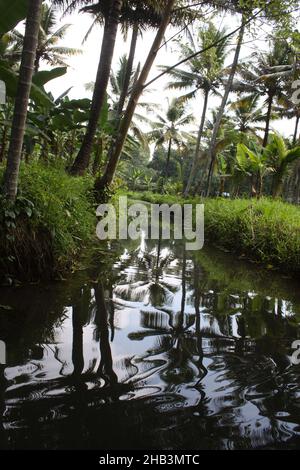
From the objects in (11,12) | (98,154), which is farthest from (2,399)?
(98,154)

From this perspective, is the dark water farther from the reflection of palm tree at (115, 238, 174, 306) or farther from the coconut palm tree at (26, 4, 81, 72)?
the coconut palm tree at (26, 4, 81, 72)

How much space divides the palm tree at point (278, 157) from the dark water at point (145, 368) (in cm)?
1167

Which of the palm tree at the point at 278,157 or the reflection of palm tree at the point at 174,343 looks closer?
the reflection of palm tree at the point at 174,343

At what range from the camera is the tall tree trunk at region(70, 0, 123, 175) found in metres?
10.4

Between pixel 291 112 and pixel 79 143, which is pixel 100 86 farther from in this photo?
pixel 291 112

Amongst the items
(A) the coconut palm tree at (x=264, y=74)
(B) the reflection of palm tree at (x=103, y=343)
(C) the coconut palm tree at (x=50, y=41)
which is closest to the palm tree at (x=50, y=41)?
(C) the coconut palm tree at (x=50, y=41)

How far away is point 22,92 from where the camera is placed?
4898 millimetres

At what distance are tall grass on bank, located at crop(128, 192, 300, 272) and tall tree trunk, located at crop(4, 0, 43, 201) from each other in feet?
19.6

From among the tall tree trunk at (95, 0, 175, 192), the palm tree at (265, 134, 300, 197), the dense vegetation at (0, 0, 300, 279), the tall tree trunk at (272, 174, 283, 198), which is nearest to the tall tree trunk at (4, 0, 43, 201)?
the dense vegetation at (0, 0, 300, 279)

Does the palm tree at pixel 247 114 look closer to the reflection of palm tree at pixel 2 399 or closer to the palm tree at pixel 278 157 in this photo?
the palm tree at pixel 278 157

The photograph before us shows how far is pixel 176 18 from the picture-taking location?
12.7 m

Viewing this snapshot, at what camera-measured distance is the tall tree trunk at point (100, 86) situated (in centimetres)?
1038

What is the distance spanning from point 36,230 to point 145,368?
2.65 metres

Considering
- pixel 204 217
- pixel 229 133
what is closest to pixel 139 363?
pixel 204 217
